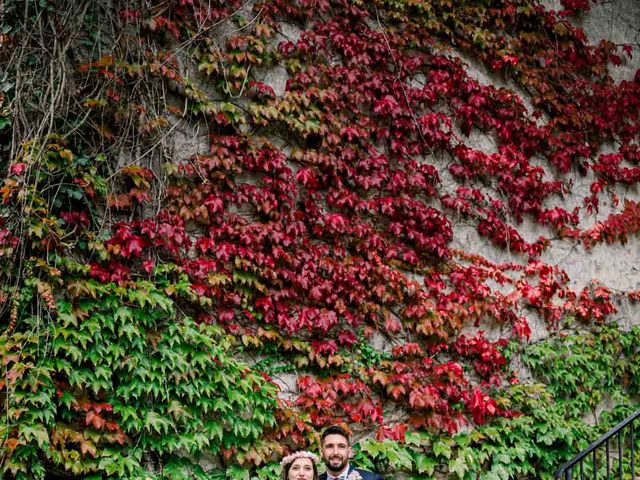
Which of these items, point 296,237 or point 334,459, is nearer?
point 334,459

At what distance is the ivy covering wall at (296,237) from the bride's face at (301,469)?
2.83 ft

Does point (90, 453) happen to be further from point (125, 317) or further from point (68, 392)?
point (125, 317)

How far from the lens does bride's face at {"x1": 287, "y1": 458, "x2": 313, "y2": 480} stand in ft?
13.0

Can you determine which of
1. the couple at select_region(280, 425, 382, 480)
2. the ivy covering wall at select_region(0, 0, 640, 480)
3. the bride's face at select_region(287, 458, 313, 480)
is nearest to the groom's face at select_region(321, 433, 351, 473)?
the couple at select_region(280, 425, 382, 480)

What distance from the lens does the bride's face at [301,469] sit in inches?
156

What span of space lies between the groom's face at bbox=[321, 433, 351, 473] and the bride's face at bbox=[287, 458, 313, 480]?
292mm

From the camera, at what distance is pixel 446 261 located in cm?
615

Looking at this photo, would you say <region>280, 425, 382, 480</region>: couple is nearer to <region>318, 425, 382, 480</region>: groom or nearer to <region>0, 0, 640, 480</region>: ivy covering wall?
<region>318, 425, 382, 480</region>: groom

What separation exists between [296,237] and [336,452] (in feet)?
6.19

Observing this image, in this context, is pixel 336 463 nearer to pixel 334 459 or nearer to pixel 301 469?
pixel 334 459

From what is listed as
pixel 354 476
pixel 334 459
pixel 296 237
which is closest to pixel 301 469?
pixel 334 459

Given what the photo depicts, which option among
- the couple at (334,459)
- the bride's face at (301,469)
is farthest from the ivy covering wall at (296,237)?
the bride's face at (301,469)

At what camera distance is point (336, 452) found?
14.0 ft

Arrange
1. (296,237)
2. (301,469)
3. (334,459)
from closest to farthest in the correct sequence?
(301,469)
(334,459)
(296,237)
